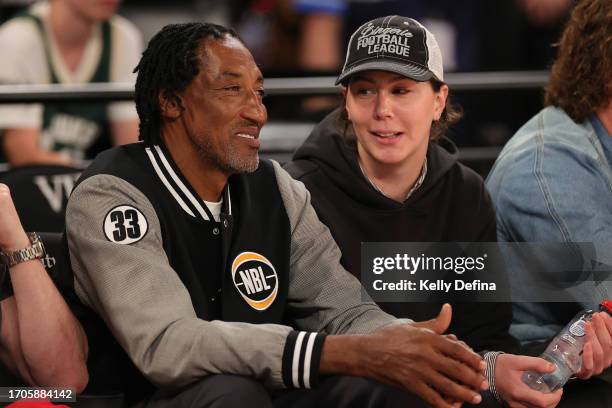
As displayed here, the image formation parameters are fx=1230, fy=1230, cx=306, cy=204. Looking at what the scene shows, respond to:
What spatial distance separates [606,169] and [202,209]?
1166 millimetres

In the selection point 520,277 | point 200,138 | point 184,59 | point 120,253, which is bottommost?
point 520,277

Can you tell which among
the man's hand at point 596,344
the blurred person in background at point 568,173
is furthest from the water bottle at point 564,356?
the blurred person in background at point 568,173

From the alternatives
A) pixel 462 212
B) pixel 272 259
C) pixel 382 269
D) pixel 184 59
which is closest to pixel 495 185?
pixel 462 212

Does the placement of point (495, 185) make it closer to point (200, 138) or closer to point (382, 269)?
point (382, 269)

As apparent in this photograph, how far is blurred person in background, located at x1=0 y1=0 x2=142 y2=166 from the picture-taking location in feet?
15.0

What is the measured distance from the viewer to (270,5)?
722 cm

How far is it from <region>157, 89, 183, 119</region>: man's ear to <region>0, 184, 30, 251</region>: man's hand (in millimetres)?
424

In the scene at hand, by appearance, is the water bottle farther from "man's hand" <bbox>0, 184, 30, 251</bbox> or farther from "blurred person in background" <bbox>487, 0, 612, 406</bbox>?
"man's hand" <bbox>0, 184, 30, 251</bbox>

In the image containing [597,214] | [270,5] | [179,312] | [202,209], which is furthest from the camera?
[270,5]

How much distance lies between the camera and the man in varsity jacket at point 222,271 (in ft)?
8.66

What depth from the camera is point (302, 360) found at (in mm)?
2648

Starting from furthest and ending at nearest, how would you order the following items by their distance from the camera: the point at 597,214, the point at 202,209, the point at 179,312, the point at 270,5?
the point at 270,5
the point at 597,214
the point at 202,209
the point at 179,312

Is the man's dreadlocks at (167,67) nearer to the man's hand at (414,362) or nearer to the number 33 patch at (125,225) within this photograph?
the number 33 patch at (125,225)

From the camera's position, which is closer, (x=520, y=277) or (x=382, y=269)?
(x=382, y=269)
